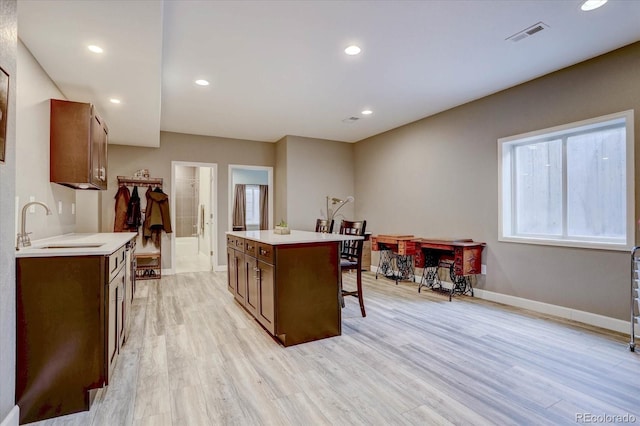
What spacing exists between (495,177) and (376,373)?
10.1 ft

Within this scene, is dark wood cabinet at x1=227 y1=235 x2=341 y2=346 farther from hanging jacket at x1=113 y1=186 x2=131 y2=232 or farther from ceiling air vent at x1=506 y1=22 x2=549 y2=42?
hanging jacket at x1=113 y1=186 x2=131 y2=232

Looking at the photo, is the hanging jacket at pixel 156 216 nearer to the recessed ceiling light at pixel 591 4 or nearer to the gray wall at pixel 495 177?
the gray wall at pixel 495 177

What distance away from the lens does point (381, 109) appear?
4750 millimetres

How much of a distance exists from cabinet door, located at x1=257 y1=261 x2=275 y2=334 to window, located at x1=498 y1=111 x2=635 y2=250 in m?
3.01

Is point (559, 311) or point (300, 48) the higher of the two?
point (300, 48)

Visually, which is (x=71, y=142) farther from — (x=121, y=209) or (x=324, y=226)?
(x=121, y=209)

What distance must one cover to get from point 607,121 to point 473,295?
246 centimetres

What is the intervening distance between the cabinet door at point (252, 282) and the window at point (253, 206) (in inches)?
210

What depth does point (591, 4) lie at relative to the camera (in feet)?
7.78

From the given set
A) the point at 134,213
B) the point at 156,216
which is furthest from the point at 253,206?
the point at 134,213

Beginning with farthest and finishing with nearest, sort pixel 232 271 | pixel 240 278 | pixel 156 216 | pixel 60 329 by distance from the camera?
pixel 156 216
pixel 232 271
pixel 240 278
pixel 60 329

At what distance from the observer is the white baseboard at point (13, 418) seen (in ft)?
5.00

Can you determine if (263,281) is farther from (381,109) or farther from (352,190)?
(352,190)

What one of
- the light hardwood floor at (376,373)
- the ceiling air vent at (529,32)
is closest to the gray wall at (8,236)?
the light hardwood floor at (376,373)
